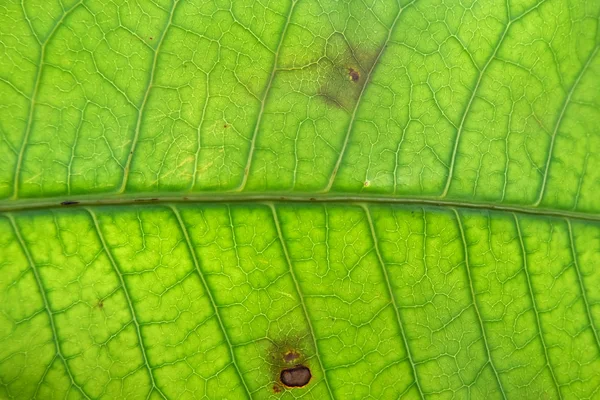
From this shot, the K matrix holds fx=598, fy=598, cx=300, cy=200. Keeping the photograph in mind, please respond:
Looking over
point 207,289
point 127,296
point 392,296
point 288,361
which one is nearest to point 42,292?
point 127,296

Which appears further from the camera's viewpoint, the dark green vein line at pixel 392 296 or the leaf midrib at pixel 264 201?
the dark green vein line at pixel 392 296

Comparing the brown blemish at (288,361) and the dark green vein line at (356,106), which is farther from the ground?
the dark green vein line at (356,106)

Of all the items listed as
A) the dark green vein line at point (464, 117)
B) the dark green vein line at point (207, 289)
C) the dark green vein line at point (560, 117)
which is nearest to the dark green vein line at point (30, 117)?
the dark green vein line at point (207, 289)

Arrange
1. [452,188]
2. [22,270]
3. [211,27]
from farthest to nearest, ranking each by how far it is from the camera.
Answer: [452,188]
[211,27]
[22,270]

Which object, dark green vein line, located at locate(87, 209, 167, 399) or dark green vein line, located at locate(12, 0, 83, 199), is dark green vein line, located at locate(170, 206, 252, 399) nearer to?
dark green vein line, located at locate(87, 209, 167, 399)

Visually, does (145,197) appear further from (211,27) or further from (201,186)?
(211,27)

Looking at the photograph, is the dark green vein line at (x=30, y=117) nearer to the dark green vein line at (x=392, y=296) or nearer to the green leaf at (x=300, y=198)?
the green leaf at (x=300, y=198)

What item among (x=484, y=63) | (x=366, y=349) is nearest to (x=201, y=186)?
(x=366, y=349)
